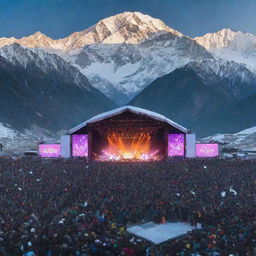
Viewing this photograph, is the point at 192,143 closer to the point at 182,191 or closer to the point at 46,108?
the point at 182,191

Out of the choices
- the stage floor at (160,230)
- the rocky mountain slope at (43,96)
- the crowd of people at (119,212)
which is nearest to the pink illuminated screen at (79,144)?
the crowd of people at (119,212)

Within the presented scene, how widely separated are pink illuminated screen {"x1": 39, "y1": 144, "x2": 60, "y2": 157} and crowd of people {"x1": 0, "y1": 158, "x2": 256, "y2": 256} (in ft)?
39.6

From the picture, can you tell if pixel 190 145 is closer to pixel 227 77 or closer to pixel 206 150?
pixel 206 150

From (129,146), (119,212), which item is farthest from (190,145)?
(119,212)

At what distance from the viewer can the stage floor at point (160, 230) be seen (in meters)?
7.50

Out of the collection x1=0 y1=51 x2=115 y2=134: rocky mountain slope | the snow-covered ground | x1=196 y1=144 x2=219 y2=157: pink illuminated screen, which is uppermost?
x1=0 y1=51 x2=115 y2=134: rocky mountain slope

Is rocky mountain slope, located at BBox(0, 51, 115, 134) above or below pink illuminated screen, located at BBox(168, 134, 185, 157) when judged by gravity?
above

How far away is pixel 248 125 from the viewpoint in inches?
4262

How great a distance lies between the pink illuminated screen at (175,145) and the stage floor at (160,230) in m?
17.3

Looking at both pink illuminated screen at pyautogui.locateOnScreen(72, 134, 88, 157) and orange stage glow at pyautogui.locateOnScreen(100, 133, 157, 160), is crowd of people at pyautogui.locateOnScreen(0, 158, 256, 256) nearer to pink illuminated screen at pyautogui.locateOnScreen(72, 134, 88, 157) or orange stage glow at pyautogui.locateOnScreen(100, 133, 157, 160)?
pink illuminated screen at pyautogui.locateOnScreen(72, 134, 88, 157)

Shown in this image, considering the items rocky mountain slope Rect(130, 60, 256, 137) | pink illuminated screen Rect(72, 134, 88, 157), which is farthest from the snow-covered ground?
rocky mountain slope Rect(130, 60, 256, 137)

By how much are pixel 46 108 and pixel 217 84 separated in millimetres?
79065

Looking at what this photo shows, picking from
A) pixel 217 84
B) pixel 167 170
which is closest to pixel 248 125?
pixel 217 84

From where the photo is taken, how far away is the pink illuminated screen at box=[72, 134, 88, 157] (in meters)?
25.5
